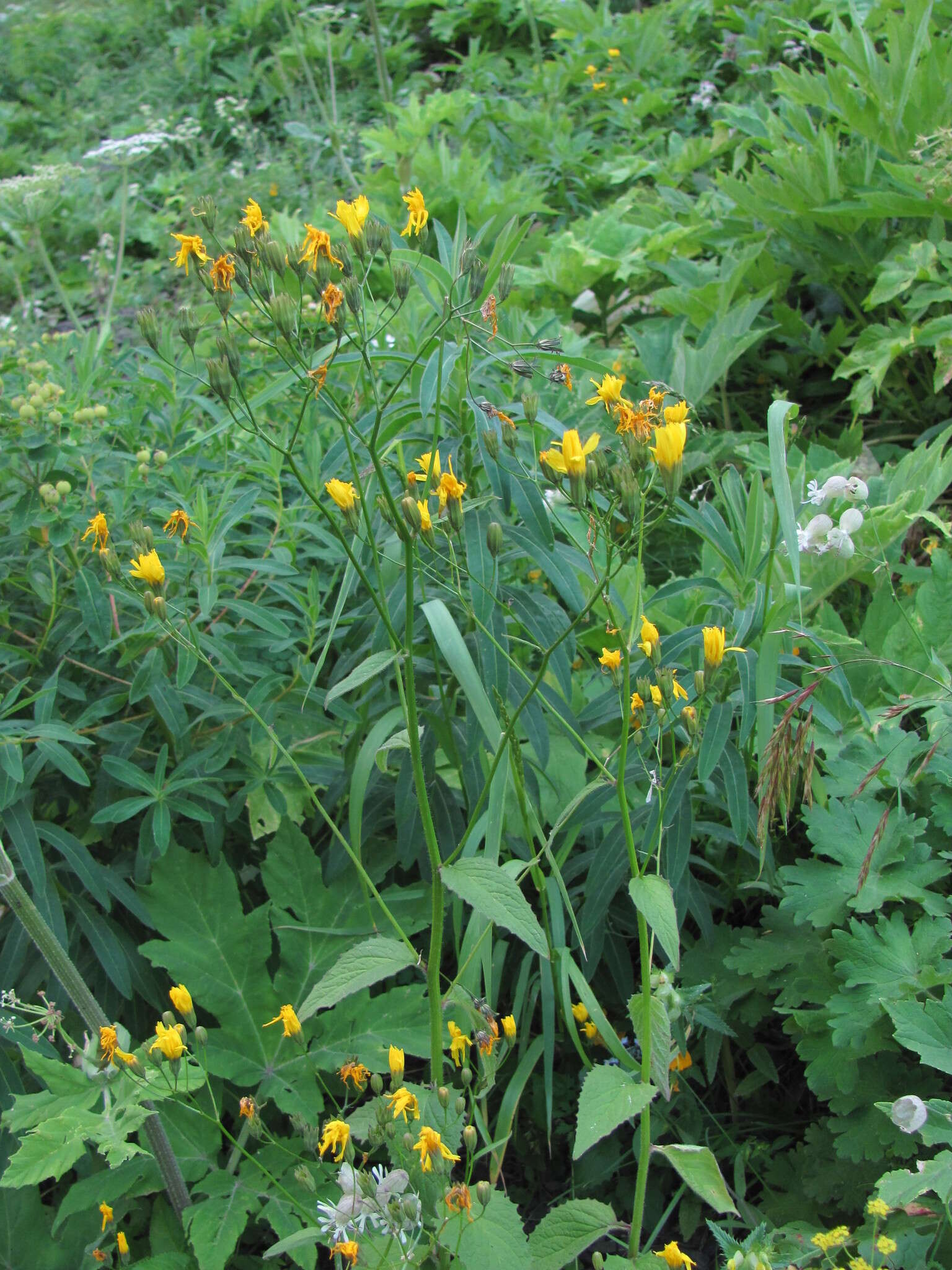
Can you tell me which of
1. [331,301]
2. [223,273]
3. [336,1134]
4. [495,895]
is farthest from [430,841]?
[223,273]

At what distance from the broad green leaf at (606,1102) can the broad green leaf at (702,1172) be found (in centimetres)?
9

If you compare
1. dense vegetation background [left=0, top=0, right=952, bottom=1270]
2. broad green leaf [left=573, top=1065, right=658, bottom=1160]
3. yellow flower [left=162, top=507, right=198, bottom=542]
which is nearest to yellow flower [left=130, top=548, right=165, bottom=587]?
dense vegetation background [left=0, top=0, right=952, bottom=1270]

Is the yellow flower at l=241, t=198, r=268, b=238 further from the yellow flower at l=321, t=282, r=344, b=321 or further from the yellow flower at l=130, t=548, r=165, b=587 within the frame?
the yellow flower at l=130, t=548, r=165, b=587

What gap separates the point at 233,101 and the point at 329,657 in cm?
482

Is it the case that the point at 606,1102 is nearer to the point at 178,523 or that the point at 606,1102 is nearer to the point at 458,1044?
the point at 458,1044

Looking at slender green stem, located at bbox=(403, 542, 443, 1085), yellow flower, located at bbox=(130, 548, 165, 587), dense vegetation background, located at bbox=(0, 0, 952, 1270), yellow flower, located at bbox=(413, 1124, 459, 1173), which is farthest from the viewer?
dense vegetation background, located at bbox=(0, 0, 952, 1270)

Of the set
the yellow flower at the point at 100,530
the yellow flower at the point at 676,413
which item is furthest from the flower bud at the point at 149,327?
the yellow flower at the point at 676,413

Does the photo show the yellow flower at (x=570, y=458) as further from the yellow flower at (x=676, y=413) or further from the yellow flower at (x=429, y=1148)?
the yellow flower at (x=429, y=1148)

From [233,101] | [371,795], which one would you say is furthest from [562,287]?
[233,101]

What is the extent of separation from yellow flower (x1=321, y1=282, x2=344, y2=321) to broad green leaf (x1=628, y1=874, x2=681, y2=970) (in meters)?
0.73

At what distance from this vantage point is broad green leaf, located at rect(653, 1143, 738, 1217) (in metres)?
1.18

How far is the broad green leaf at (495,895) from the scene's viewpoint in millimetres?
1097

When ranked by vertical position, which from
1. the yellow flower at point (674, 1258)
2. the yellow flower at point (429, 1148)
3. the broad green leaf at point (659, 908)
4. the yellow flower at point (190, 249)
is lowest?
the yellow flower at point (674, 1258)

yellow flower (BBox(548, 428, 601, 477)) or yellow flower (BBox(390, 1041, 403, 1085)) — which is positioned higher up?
yellow flower (BBox(548, 428, 601, 477))
